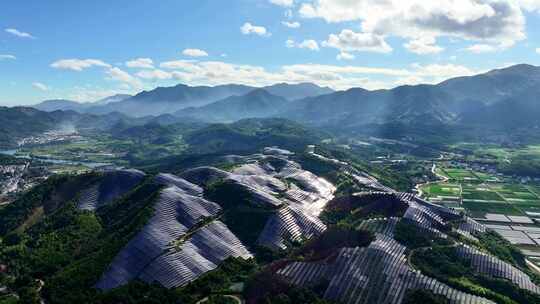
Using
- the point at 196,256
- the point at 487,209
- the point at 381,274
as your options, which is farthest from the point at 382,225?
the point at 487,209

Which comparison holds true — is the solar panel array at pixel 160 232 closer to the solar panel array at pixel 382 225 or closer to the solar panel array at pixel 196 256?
the solar panel array at pixel 196 256

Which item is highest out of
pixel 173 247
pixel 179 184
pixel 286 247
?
pixel 179 184

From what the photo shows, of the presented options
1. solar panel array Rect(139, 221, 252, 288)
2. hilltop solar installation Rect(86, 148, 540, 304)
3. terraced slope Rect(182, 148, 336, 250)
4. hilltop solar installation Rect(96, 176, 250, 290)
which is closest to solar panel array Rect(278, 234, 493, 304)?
hilltop solar installation Rect(86, 148, 540, 304)

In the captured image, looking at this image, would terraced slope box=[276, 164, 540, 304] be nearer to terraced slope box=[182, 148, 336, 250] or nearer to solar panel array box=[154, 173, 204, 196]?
terraced slope box=[182, 148, 336, 250]

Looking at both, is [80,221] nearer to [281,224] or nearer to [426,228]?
[281,224]

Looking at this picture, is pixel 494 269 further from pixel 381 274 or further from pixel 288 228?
pixel 288 228

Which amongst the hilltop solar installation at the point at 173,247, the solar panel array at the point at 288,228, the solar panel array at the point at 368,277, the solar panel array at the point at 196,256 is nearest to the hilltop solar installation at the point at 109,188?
the hilltop solar installation at the point at 173,247
